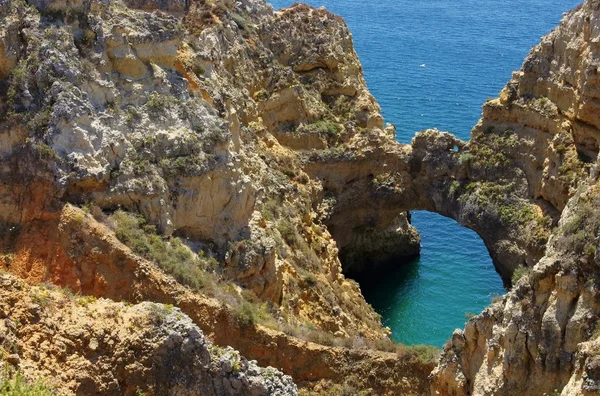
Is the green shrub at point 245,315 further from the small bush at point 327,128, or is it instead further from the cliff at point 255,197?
the small bush at point 327,128

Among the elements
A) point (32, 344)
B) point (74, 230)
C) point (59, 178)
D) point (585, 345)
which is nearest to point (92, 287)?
point (74, 230)

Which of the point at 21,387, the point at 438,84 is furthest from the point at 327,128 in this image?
the point at 438,84

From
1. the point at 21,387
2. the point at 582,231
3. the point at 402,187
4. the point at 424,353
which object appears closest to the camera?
the point at 21,387

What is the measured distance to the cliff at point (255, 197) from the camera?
59.7 feet

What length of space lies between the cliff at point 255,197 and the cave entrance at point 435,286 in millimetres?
3048

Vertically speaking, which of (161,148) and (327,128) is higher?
(327,128)

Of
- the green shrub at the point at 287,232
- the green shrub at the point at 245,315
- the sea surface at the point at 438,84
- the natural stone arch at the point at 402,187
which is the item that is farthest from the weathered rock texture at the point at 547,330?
the natural stone arch at the point at 402,187

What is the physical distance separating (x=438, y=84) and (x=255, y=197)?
47129 millimetres

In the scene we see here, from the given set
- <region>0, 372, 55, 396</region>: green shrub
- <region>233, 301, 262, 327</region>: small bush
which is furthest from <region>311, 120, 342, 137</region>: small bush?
<region>0, 372, 55, 396</region>: green shrub

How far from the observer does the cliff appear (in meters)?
18.2

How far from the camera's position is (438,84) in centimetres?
7181

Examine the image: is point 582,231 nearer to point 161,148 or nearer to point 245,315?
point 245,315

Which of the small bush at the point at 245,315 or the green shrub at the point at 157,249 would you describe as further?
the small bush at the point at 245,315

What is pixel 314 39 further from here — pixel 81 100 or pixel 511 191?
pixel 81 100
